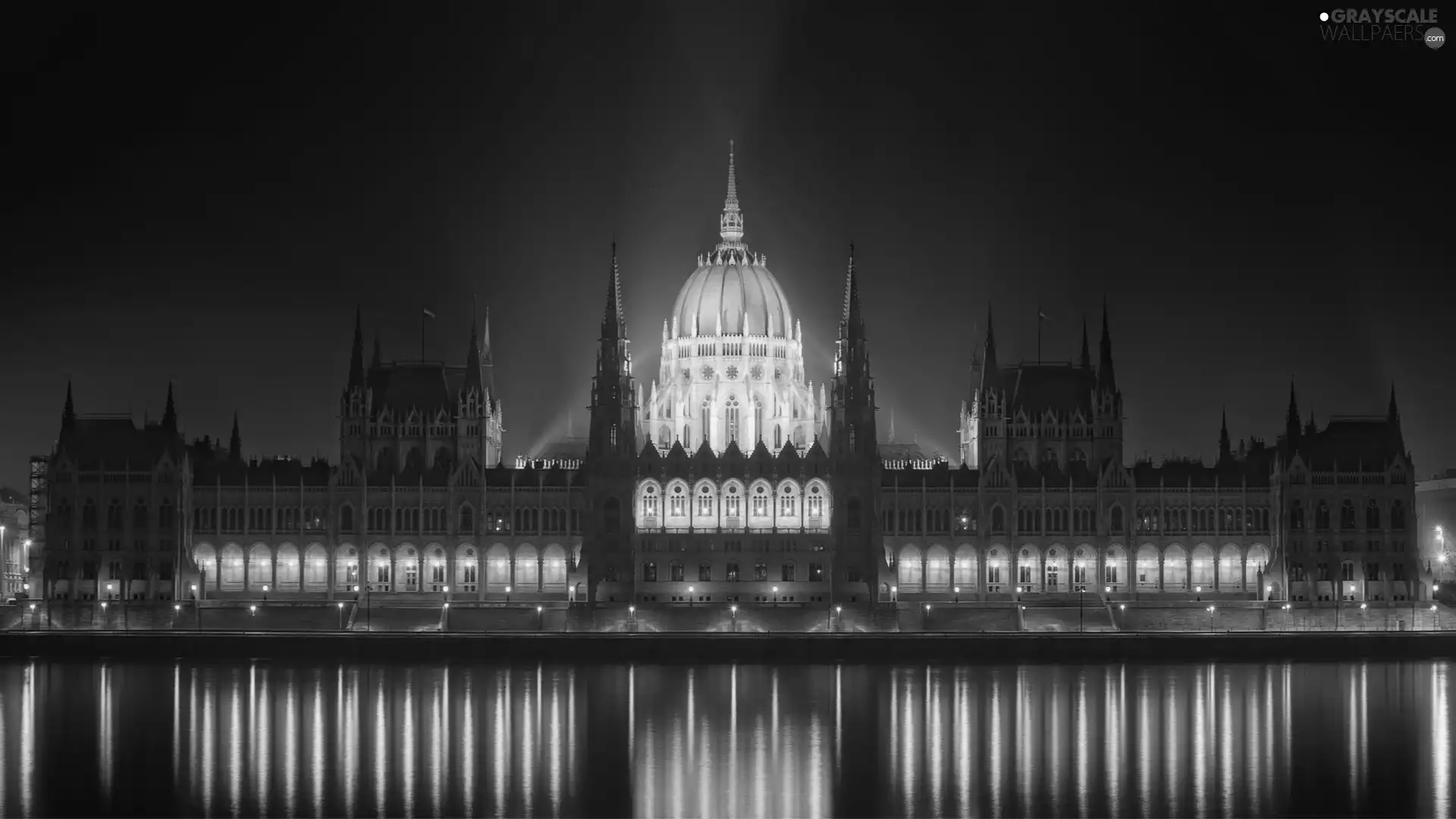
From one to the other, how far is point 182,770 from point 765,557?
67.0 metres

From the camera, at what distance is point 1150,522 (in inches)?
6609

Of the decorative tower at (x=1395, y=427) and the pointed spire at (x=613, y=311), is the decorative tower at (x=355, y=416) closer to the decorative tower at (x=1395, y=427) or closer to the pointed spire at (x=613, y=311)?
the pointed spire at (x=613, y=311)

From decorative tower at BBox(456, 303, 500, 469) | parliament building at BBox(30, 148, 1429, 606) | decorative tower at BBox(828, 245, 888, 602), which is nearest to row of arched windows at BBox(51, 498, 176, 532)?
parliament building at BBox(30, 148, 1429, 606)

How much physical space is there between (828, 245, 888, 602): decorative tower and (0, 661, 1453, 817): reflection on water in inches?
1056

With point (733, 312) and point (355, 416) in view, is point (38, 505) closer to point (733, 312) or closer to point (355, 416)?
point (355, 416)

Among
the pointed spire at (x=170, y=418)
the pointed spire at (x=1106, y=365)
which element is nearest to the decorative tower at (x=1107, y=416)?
the pointed spire at (x=1106, y=365)

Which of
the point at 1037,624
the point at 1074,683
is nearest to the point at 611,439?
the point at 1037,624

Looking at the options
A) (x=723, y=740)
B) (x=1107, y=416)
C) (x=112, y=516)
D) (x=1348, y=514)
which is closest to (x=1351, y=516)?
(x=1348, y=514)

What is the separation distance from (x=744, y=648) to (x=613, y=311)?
37.3 m

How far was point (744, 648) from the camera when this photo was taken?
13888 cm

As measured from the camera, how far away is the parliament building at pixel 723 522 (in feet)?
534

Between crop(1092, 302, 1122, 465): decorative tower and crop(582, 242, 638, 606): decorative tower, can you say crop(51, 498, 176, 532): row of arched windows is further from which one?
crop(1092, 302, 1122, 465): decorative tower

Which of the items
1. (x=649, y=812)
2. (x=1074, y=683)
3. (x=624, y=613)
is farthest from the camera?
(x=624, y=613)

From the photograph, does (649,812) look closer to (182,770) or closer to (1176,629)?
(182,770)
